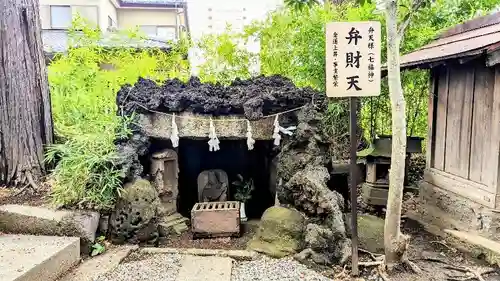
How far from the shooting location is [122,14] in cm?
2148

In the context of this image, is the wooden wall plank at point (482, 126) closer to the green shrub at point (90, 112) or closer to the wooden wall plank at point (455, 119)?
the wooden wall plank at point (455, 119)

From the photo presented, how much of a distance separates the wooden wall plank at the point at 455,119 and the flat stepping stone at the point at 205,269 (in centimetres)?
369

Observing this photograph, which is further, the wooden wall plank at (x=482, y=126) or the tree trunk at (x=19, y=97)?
the tree trunk at (x=19, y=97)

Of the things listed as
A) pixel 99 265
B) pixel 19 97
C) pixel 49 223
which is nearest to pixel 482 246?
pixel 99 265

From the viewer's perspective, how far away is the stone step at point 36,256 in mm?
3219

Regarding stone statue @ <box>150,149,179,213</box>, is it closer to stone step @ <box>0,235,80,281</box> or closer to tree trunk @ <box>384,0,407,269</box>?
stone step @ <box>0,235,80,281</box>

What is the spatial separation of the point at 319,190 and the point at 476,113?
2547 millimetres

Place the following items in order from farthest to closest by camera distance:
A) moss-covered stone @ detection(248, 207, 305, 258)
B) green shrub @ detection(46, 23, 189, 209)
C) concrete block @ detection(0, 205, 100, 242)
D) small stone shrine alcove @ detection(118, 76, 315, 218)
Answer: small stone shrine alcove @ detection(118, 76, 315, 218) < green shrub @ detection(46, 23, 189, 209) < moss-covered stone @ detection(248, 207, 305, 258) < concrete block @ detection(0, 205, 100, 242)

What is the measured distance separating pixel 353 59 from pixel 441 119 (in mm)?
2869

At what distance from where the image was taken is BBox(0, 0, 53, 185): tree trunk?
16.5 ft

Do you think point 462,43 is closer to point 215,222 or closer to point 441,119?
point 441,119

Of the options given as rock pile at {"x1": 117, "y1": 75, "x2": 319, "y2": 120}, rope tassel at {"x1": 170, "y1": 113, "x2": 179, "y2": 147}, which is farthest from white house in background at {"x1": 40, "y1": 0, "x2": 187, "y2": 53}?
rope tassel at {"x1": 170, "y1": 113, "x2": 179, "y2": 147}

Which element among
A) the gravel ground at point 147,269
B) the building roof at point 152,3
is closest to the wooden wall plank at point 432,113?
the gravel ground at point 147,269

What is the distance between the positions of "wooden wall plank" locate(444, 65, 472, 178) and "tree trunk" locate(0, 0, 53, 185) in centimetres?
589
